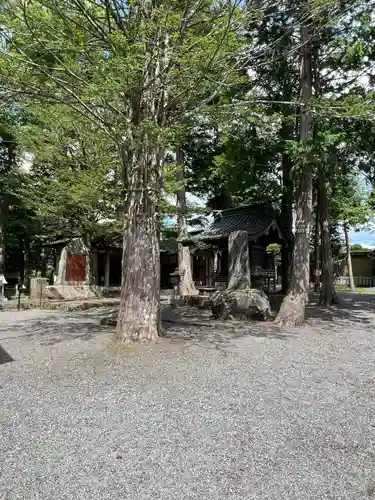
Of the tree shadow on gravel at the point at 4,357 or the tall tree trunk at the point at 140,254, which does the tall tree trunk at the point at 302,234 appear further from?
the tree shadow on gravel at the point at 4,357

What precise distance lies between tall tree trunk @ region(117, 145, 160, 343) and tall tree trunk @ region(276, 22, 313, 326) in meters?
3.77

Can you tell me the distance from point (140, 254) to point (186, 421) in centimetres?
344

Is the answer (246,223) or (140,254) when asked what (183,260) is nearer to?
(246,223)

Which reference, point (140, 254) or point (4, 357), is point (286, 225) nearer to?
point (140, 254)

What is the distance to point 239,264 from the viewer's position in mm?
10750

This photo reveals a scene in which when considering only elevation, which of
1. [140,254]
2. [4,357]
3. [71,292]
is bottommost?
[4,357]

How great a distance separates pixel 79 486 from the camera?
232 centimetres

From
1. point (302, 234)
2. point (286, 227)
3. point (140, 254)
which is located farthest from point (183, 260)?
point (140, 254)

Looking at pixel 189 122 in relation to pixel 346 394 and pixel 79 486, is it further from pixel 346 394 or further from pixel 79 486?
pixel 79 486

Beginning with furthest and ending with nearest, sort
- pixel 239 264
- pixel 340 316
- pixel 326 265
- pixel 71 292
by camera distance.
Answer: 1. pixel 71 292
2. pixel 326 265
3. pixel 340 316
4. pixel 239 264

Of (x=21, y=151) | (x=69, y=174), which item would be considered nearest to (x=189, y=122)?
(x=69, y=174)

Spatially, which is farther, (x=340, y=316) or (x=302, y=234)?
(x=340, y=316)

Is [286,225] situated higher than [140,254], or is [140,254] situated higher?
[286,225]

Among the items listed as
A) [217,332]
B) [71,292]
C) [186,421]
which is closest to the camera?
[186,421]
